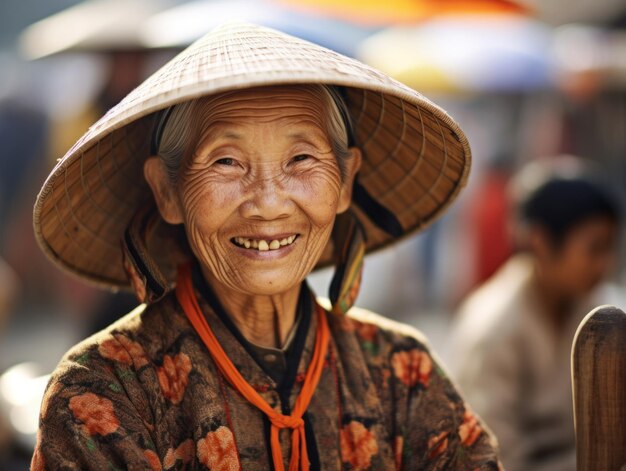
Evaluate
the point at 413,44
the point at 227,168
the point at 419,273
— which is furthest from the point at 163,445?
the point at 419,273

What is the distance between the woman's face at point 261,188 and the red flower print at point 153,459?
0.44 metres

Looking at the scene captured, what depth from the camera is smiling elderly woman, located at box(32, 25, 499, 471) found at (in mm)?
2072

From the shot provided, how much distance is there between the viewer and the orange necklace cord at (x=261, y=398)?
2230 mm

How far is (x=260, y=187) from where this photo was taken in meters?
2.16

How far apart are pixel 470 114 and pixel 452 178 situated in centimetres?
773

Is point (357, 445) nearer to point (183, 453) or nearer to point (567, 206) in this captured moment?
point (183, 453)

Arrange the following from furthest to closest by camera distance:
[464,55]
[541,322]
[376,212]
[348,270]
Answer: [464,55] → [541,322] → [376,212] → [348,270]

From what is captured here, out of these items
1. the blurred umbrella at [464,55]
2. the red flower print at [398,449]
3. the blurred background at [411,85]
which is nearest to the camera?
the red flower print at [398,449]

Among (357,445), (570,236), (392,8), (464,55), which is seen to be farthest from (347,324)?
(464,55)

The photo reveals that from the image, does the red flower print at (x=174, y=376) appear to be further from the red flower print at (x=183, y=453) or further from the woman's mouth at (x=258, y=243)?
the woman's mouth at (x=258, y=243)

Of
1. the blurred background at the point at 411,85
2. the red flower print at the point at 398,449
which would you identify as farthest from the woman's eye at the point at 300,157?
the blurred background at the point at 411,85

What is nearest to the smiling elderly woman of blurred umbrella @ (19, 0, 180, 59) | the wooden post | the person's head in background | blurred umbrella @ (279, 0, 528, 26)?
the wooden post

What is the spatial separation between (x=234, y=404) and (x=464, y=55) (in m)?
5.95

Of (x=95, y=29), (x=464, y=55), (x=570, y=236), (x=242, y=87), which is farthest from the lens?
(x=464, y=55)
